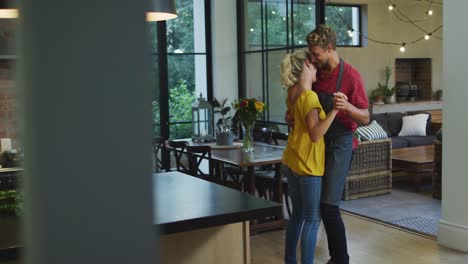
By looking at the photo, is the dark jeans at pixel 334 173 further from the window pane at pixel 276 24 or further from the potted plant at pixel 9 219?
the window pane at pixel 276 24

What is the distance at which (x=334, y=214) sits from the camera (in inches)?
130

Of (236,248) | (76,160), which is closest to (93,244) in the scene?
(76,160)

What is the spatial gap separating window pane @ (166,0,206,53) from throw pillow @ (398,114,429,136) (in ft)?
10.6

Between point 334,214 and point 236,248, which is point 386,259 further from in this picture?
point 236,248

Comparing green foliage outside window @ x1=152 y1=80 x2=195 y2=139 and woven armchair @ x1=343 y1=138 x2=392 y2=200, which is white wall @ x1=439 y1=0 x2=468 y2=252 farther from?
green foliage outside window @ x1=152 y1=80 x2=195 y2=139

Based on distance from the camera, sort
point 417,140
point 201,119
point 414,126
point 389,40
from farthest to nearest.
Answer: point 389,40 → point 414,126 → point 417,140 → point 201,119

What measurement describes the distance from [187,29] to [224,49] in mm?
561

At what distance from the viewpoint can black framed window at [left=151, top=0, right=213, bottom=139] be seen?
7.50m

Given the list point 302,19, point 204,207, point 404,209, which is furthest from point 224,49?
point 204,207

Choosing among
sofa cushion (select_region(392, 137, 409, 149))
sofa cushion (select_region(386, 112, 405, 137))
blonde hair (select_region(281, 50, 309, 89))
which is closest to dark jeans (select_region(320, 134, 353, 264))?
blonde hair (select_region(281, 50, 309, 89))

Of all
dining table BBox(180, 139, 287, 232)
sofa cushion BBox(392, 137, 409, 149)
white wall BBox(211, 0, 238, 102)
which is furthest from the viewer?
sofa cushion BBox(392, 137, 409, 149)

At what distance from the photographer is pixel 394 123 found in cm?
872

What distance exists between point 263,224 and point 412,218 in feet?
4.68

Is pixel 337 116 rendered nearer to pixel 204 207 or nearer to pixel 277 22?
pixel 204 207
